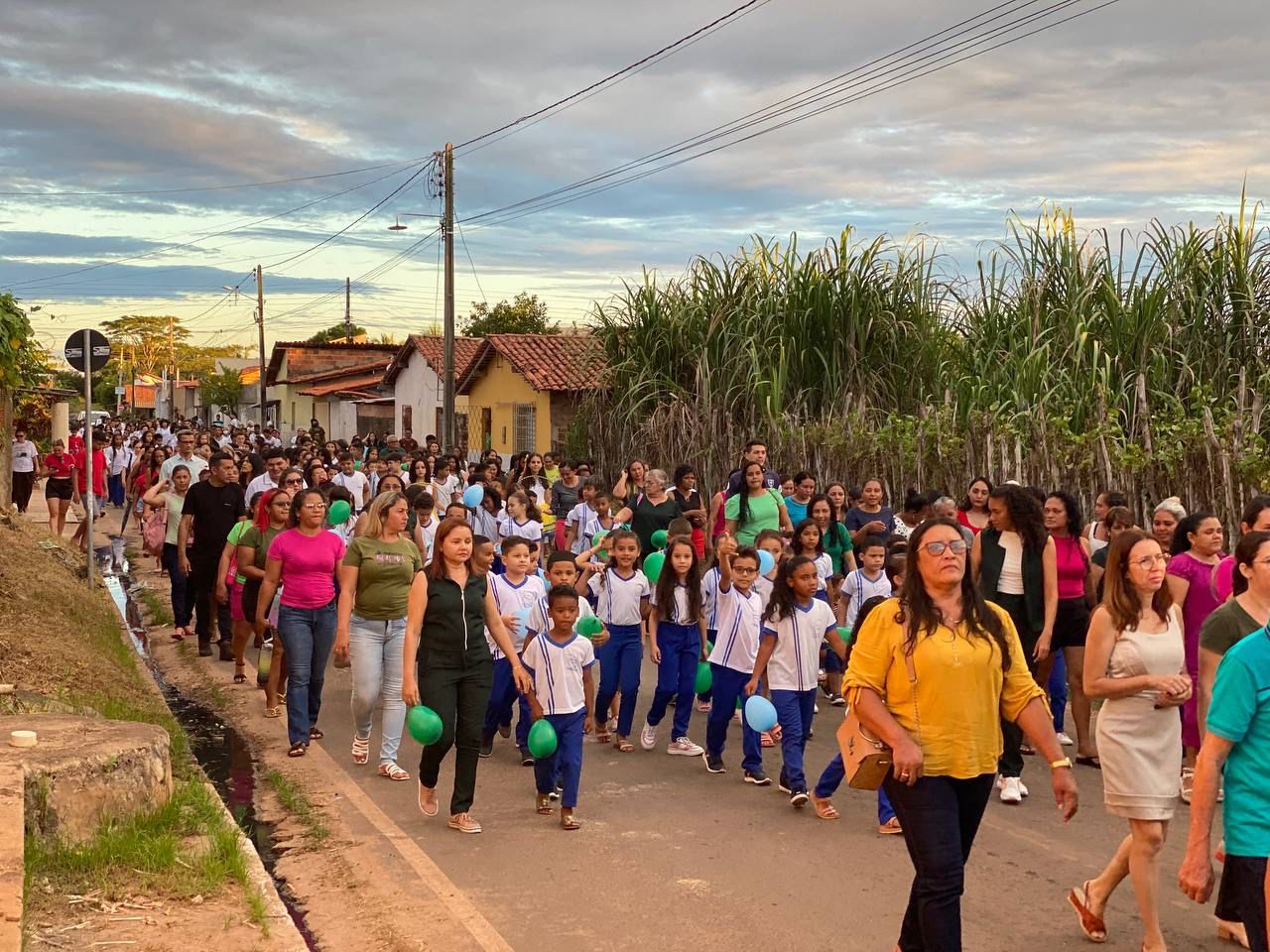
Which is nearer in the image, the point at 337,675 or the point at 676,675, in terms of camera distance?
the point at 676,675

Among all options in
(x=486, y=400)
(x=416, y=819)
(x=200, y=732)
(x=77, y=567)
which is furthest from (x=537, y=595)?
(x=486, y=400)

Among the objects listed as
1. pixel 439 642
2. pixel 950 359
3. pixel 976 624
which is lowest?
pixel 439 642

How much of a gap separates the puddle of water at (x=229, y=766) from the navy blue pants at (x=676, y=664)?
262 cm

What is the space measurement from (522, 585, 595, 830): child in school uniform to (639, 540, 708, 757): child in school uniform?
145 cm

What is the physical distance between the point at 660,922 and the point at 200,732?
5.03 meters

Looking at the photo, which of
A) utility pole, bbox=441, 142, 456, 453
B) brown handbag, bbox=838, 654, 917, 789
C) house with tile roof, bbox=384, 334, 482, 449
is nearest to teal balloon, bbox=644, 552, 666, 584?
brown handbag, bbox=838, 654, 917, 789

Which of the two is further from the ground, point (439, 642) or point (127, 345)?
point (127, 345)

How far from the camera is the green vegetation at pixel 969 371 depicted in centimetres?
1266

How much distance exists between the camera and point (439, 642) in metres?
7.26

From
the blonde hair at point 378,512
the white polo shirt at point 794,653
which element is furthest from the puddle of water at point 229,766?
the white polo shirt at point 794,653

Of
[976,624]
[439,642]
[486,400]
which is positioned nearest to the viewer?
[976,624]

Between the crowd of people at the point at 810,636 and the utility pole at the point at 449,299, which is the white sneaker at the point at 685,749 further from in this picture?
the utility pole at the point at 449,299

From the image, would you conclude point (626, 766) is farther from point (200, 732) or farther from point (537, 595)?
point (200, 732)

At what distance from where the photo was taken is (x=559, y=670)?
7.52 meters
